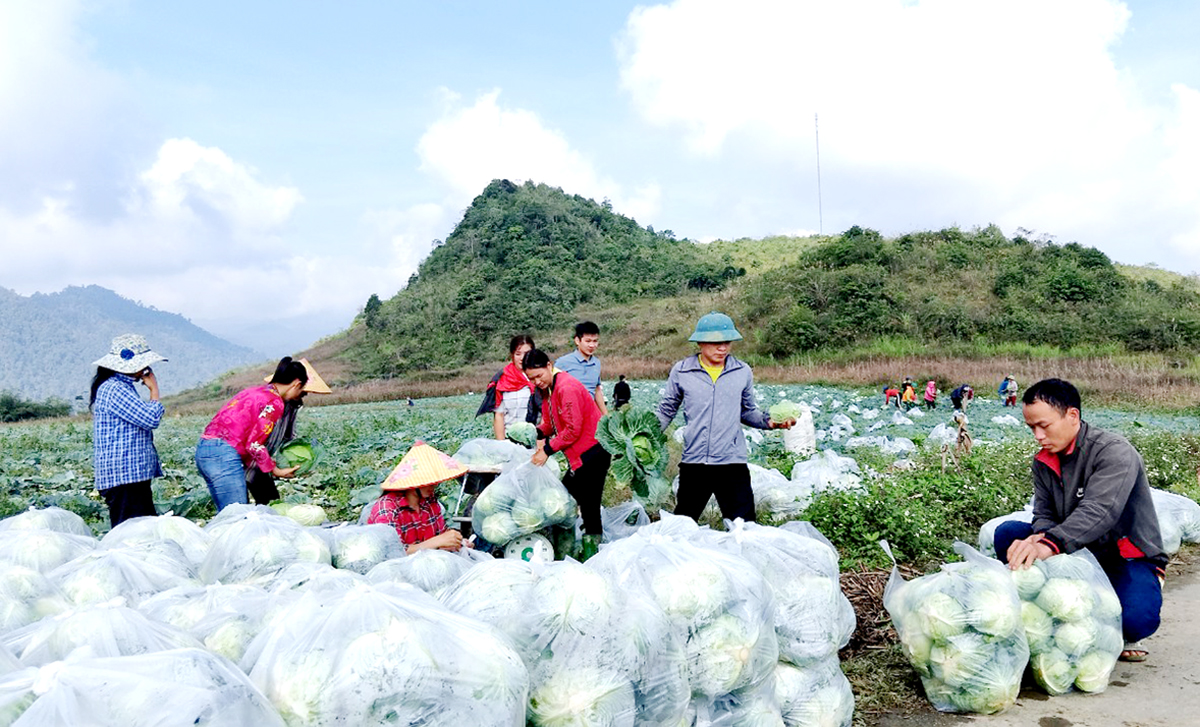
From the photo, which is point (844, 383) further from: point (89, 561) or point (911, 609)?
point (89, 561)

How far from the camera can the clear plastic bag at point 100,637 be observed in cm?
218

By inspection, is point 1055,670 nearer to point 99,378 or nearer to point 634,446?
point 634,446

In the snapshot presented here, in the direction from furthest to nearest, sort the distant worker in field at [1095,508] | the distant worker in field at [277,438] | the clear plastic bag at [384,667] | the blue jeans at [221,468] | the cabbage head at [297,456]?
the cabbage head at [297,456], the distant worker in field at [277,438], the blue jeans at [221,468], the distant worker in field at [1095,508], the clear plastic bag at [384,667]

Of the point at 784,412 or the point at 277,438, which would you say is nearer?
the point at 277,438

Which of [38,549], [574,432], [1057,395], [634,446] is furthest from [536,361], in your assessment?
[1057,395]

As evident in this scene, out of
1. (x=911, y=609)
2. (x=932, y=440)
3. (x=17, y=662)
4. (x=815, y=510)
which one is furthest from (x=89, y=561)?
(x=932, y=440)

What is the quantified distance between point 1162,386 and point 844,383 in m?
7.56

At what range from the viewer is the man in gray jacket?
5.14 metres

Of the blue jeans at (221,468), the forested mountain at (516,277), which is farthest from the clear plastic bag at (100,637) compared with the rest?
the forested mountain at (516,277)

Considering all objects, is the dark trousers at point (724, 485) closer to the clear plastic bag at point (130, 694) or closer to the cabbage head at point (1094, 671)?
the cabbage head at point (1094, 671)

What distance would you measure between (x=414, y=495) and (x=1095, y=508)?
330cm

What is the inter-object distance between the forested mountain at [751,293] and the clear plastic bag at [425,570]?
25.6m

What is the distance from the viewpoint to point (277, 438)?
5.51 m

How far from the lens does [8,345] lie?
184 meters
